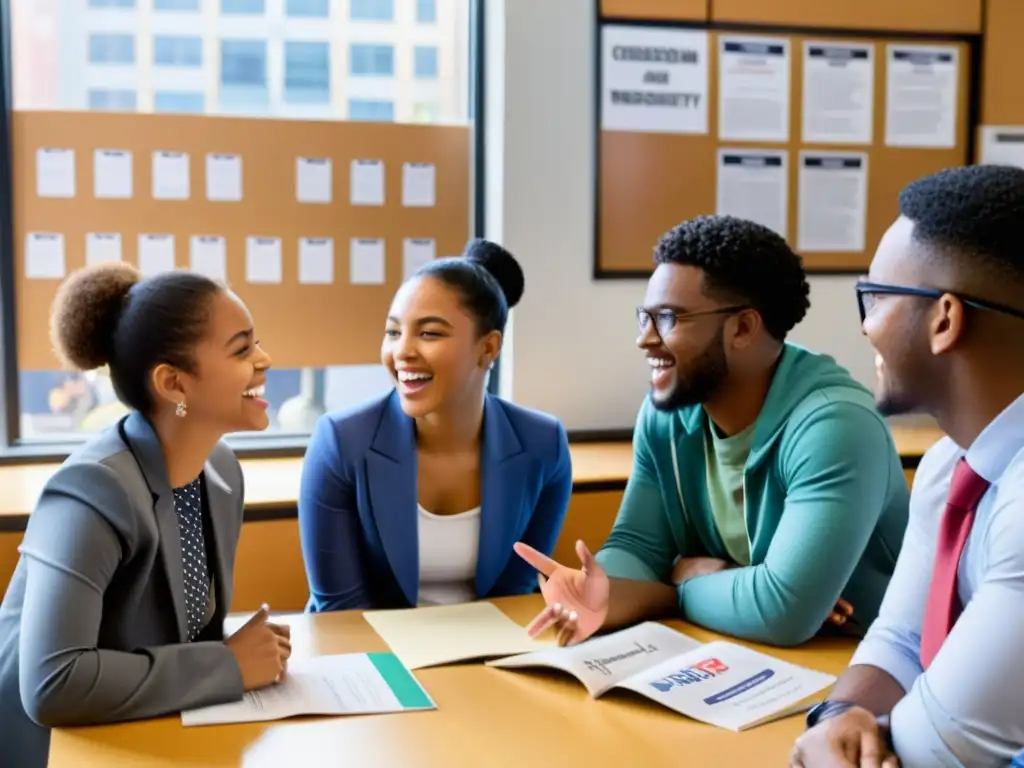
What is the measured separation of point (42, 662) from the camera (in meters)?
1.38

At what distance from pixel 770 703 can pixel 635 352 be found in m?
2.02

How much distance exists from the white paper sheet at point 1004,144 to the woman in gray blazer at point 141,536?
8.98 ft

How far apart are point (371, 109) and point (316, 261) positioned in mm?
494

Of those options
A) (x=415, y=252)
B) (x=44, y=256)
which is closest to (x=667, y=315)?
(x=415, y=252)

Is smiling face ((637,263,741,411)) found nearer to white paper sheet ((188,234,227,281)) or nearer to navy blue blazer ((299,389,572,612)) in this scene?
navy blue blazer ((299,389,572,612))

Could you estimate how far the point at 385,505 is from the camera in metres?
2.06

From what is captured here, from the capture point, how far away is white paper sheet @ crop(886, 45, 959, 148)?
3.51m

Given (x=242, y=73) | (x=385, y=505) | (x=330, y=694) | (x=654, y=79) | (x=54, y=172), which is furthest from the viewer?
(x=654, y=79)

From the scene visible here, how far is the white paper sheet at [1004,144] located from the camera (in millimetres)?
3557

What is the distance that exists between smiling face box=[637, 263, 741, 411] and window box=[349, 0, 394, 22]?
66.0 inches

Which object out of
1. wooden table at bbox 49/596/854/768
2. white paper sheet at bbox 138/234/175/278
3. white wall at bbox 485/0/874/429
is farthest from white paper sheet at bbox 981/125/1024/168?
wooden table at bbox 49/596/854/768

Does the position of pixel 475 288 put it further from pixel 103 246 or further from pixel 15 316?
pixel 15 316

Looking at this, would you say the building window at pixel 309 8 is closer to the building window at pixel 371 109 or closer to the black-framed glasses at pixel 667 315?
the building window at pixel 371 109

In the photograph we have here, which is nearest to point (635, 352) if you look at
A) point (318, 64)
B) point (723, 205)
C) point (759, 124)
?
point (723, 205)
